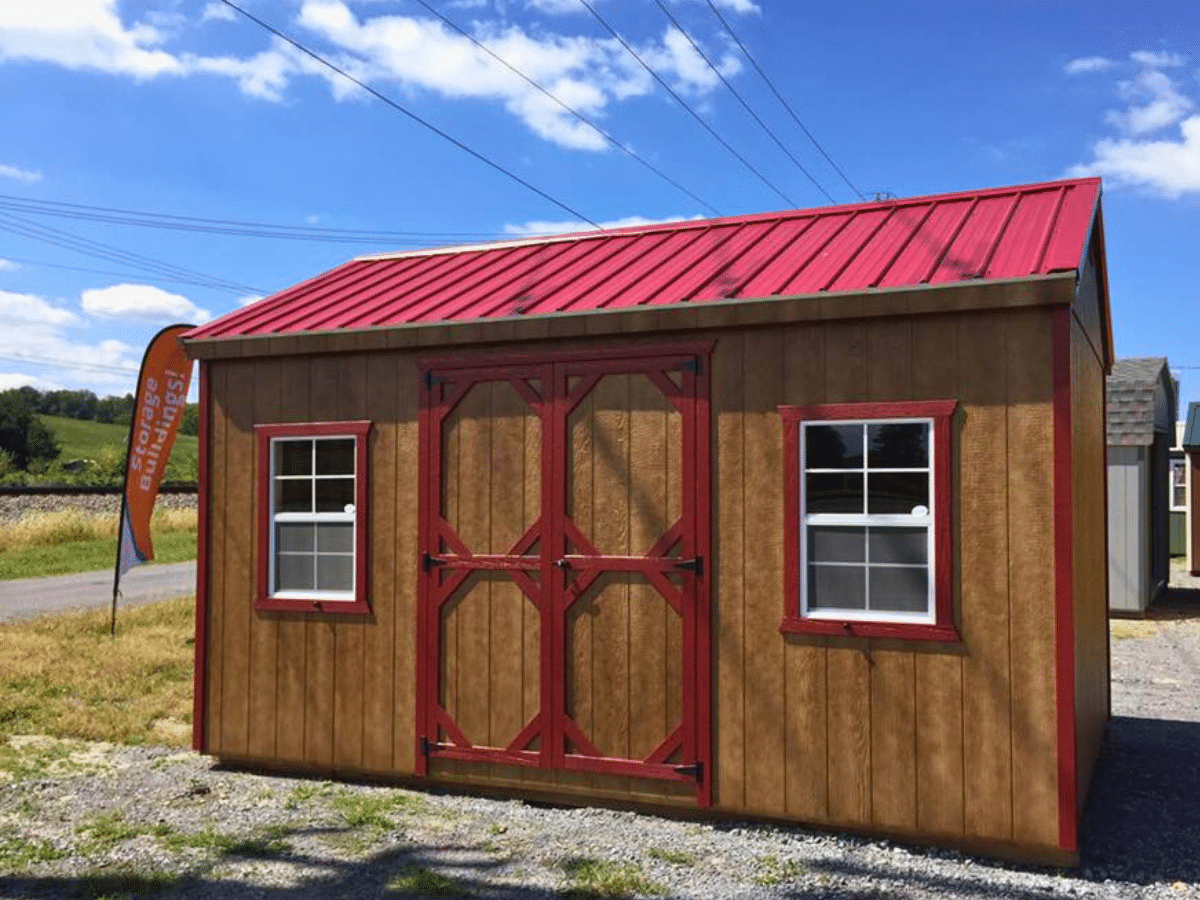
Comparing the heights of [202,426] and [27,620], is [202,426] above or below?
above

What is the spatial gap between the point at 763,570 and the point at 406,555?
245 centimetres

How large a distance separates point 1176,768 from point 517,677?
4.81m

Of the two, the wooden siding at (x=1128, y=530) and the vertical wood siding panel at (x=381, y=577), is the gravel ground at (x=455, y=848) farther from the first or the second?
the wooden siding at (x=1128, y=530)

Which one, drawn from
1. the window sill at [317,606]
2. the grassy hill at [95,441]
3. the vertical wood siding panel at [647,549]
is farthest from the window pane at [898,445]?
the grassy hill at [95,441]

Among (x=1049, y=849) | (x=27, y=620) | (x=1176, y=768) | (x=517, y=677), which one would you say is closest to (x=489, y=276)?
(x=517, y=677)

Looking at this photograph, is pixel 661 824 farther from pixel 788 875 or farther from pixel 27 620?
pixel 27 620

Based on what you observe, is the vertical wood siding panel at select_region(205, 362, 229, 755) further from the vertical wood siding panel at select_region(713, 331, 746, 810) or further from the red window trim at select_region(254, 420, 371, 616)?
the vertical wood siding panel at select_region(713, 331, 746, 810)

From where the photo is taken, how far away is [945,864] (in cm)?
570

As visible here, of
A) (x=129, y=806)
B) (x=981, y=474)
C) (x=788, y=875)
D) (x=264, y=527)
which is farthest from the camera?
(x=264, y=527)

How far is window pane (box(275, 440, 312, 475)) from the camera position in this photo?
7.63 meters

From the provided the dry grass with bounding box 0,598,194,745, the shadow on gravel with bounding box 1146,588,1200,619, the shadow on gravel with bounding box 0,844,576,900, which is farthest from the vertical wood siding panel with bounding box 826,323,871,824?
the shadow on gravel with bounding box 1146,588,1200,619

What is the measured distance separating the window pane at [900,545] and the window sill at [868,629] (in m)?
0.36

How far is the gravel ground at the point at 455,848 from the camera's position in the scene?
529 centimetres

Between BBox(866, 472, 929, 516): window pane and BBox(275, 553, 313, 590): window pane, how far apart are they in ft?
12.9
